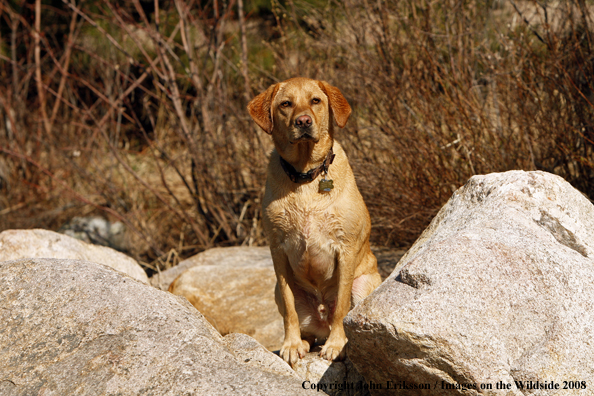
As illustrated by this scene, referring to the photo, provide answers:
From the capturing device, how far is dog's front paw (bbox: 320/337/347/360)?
134 inches

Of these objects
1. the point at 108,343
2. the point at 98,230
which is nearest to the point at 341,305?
the point at 108,343

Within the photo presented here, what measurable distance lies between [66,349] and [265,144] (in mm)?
4519

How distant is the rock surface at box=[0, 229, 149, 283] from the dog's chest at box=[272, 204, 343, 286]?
76.9 inches

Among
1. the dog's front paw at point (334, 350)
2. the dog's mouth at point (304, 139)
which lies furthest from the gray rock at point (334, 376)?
the dog's mouth at point (304, 139)

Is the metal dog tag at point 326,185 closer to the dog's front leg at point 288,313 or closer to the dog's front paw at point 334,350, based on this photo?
the dog's front leg at point 288,313

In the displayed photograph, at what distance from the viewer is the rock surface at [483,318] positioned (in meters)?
2.52

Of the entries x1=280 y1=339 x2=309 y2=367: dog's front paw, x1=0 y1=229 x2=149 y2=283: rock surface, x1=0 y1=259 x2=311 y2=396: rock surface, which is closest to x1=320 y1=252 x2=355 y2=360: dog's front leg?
x1=280 y1=339 x2=309 y2=367: dog's front paw

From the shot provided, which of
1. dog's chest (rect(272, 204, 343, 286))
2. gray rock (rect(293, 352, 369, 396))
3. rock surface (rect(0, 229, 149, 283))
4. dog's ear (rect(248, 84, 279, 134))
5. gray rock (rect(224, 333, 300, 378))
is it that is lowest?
rock surface (rect(0, 229, 149, 283))

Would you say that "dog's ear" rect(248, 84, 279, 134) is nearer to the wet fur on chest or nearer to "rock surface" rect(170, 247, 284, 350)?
the wet fur on chest

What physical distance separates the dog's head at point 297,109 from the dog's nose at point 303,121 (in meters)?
0.04

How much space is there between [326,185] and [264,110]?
651 millimetres

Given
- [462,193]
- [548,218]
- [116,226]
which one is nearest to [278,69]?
[116,226]

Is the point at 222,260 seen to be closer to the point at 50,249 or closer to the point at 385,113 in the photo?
the point at 50,249

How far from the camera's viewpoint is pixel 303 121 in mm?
3479
